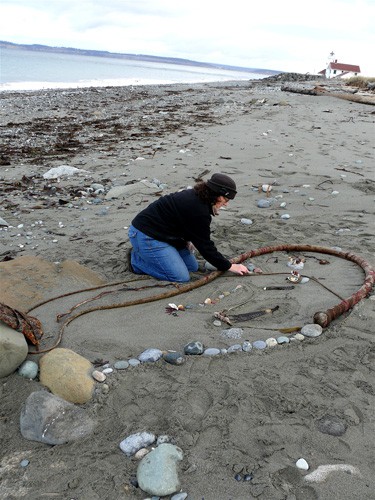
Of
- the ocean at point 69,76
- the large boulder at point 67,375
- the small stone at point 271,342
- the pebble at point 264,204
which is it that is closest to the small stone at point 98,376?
the large boulder at point 67,375

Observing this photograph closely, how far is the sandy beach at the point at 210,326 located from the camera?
2.27m

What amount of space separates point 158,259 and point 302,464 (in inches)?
97.6

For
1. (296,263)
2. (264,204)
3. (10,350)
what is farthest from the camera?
(264,204)

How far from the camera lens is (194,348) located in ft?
10.3

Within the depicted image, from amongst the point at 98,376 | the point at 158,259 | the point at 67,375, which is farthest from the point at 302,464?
the point at 158,259

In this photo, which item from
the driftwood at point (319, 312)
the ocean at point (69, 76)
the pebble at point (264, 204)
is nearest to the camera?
the driftwood at point (319, 312)

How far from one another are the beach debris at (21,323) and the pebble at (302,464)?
193 cm

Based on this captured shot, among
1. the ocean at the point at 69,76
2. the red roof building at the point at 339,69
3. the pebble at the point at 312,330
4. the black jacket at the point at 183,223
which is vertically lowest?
the pebble at the point at 312,330

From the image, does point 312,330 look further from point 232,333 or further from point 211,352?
point 211,352

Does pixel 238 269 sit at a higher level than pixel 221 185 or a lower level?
lower

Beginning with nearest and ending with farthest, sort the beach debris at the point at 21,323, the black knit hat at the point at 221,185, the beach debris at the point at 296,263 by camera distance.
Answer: the beach debris at the point at 21,323
the black knit hat at the point at 221,185
the beach debris at the point at 296,263

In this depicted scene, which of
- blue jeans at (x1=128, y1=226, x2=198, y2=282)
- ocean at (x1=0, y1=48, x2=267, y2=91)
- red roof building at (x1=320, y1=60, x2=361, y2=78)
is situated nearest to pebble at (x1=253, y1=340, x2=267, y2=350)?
blue jeans at (x1=128, y1=226, x2=198, y2=282)

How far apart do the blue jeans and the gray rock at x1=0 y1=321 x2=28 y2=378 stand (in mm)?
1615

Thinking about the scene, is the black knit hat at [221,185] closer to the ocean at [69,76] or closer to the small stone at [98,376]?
the small stone at [98,376]
